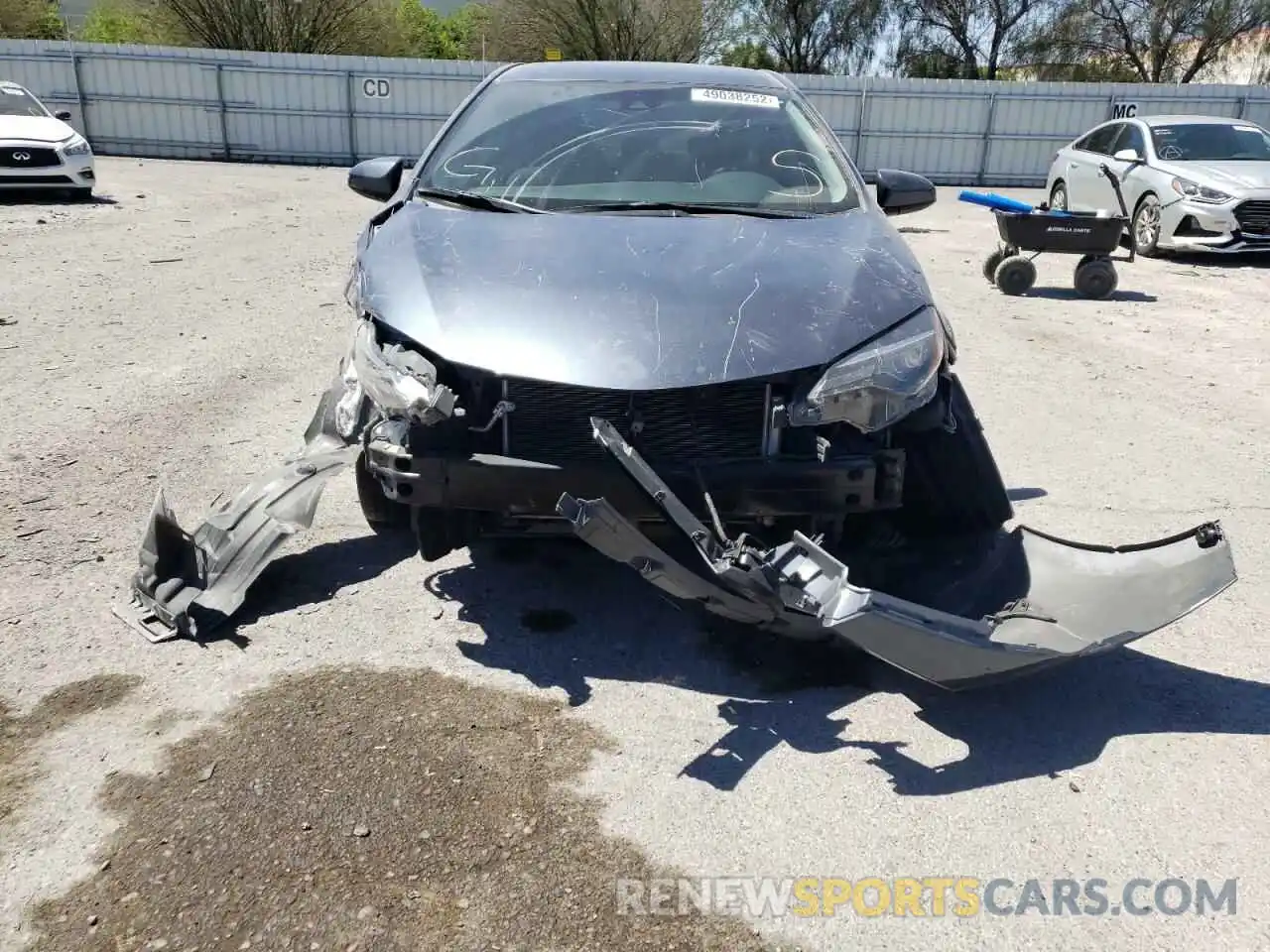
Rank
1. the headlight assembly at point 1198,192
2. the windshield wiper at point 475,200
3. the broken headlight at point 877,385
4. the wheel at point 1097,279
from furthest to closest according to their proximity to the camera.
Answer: the headlight assembly at point 1198,192, the wheel at point 1097,279, the windshield wiper at point 475,200, the broken headlight at point 877,385

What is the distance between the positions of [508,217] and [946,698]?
219 centimetres

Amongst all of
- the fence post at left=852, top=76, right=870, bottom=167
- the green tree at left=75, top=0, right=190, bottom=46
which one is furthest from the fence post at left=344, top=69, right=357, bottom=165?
the fence post at left=852, top=76, right=870, bottom=167

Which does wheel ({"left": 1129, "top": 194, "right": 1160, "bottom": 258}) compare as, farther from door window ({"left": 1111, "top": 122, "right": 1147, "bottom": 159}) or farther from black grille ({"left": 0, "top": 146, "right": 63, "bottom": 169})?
black grille ({"left": 0, "top": 146, "right": 63, "bottom": 169})

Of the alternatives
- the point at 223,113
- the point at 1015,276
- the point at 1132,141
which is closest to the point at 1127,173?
the point at 1132,141

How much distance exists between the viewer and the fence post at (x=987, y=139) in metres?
22.3

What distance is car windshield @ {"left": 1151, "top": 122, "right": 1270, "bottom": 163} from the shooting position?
12398 millimetres

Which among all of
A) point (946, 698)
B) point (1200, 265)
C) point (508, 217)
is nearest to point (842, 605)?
point (946, 698)

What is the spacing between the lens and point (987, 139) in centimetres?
2253

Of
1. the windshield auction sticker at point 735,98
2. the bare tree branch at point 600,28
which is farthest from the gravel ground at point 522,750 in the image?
the bare tree branch at point 600,28

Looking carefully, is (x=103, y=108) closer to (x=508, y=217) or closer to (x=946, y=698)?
(x=508, y=217)

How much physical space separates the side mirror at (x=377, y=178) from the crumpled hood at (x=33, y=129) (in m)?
11.0

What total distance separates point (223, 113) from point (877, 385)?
2268 cm

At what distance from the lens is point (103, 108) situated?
2205cm

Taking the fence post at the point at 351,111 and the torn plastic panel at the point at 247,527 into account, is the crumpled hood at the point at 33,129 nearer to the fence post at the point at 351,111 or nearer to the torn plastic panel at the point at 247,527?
the fence post at the point at 351,111
